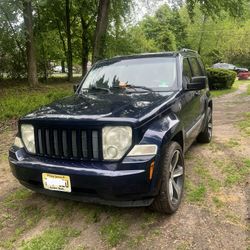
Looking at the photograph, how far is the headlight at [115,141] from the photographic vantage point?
3246 millimetres

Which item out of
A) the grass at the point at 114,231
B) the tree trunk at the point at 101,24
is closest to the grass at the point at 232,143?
the grass at the point at 114,231

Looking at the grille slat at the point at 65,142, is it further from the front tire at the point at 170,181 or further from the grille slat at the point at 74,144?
the front tire at the point at 170,181

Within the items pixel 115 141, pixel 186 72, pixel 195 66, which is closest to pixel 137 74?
pixel 186 72

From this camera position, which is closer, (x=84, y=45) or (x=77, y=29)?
(x=84, y=45)

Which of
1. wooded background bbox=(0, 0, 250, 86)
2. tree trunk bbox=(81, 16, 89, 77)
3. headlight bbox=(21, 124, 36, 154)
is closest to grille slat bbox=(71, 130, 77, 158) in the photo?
headlight bbox=(21, 124, 36, 154)

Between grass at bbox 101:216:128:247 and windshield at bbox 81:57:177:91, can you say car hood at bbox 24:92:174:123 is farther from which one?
grass at bbox 101:216:128:247

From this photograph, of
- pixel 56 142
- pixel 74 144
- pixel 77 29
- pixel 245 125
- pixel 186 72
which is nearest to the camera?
pixel 74 144

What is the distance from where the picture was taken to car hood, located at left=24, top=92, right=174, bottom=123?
3429 mm

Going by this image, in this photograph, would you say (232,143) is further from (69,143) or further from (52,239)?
(52,239)

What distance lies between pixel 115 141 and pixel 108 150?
0.35 ft

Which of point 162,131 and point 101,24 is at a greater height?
point 101,24

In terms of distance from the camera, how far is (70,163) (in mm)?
3344

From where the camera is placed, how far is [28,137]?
12.2 ft

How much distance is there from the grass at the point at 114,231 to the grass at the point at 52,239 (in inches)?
11.1
